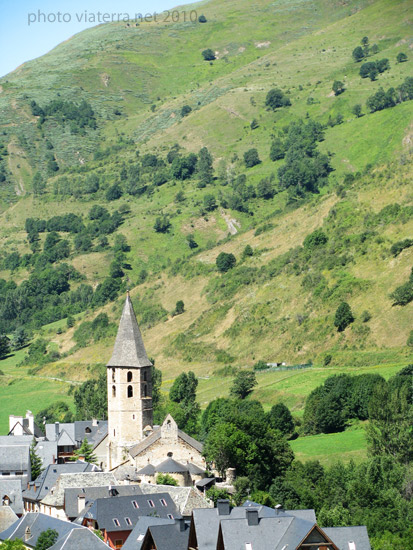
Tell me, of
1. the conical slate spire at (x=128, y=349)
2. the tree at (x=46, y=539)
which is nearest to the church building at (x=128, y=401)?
the conical slate spire at (x=128, y=349)

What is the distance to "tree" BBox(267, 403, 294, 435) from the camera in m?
111

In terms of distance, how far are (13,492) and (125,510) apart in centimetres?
2011

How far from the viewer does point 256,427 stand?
9881 cm

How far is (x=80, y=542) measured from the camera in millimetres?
71562

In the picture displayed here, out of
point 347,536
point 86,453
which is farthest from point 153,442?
point 347,536

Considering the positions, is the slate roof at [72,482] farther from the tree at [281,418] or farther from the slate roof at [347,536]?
the slate roof at [347,536]

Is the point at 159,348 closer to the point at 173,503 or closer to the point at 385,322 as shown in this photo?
the point at 385,322

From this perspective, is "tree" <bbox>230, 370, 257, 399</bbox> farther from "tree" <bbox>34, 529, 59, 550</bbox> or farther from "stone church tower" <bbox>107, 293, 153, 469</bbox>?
"tree" <bbox>34, 529, 59, 550</bbox>

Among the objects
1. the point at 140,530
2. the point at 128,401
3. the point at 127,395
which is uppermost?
the point at 127,395

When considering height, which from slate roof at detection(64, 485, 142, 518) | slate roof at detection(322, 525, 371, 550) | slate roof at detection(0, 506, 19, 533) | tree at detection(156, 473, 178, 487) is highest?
slate roof at detection(322, 525, 371, 550)

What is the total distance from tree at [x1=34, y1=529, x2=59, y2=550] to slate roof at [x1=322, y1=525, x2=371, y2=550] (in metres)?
20.7

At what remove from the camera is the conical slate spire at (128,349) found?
340ft

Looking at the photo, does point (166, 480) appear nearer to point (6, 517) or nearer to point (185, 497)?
point (185, 497)

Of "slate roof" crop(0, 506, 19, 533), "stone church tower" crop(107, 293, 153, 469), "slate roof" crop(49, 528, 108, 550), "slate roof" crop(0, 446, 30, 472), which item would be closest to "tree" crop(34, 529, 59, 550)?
"slate roof" crop(49, 528, 108, 550)
